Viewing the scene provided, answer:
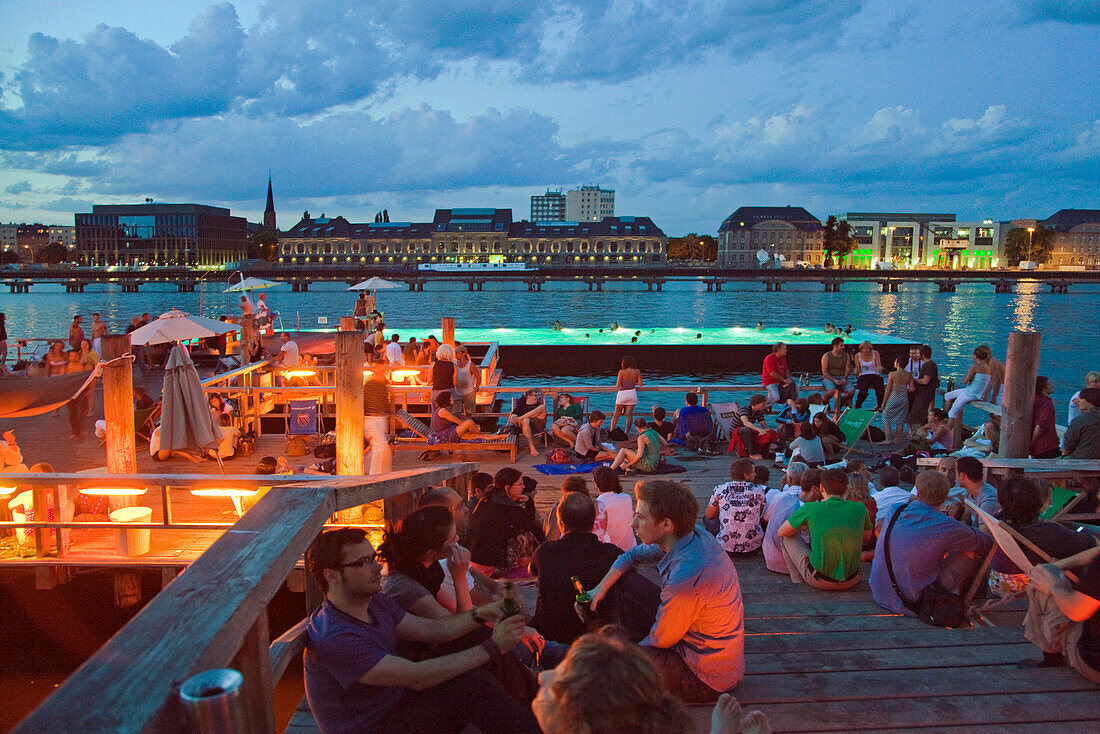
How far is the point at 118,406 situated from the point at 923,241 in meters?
172

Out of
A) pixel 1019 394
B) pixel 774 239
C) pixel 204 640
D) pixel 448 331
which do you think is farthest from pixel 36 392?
pixel 774 239

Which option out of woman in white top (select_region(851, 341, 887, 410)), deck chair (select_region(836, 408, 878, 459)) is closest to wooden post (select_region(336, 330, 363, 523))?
deck chair (select_region(836, 408, 878, 459))

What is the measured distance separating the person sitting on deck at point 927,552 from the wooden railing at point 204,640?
3.41 metres

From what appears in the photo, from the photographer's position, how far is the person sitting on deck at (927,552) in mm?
4453

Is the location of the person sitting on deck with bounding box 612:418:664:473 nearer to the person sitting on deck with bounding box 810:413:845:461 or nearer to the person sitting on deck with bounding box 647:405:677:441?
the person sitting on deck with bounding box 647:405:677:441

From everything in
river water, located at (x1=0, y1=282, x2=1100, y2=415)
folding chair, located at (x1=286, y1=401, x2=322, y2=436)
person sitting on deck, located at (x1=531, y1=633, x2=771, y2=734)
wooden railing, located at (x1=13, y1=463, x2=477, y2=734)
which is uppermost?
wooden railing, located at (x1=13, y1=463, x2=477, y2=734)

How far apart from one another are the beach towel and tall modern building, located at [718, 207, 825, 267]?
445 ft

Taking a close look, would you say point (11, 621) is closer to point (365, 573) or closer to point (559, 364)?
point (365, 573)

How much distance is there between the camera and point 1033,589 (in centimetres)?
378

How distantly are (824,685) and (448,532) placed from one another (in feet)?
6.42

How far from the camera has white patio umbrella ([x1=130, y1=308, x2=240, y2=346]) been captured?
10.1 m

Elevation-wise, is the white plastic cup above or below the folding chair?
below

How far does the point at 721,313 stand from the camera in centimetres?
7131

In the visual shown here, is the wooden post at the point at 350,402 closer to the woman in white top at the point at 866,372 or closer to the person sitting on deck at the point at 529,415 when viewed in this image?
the person sitting on deck at the point at 529,415
